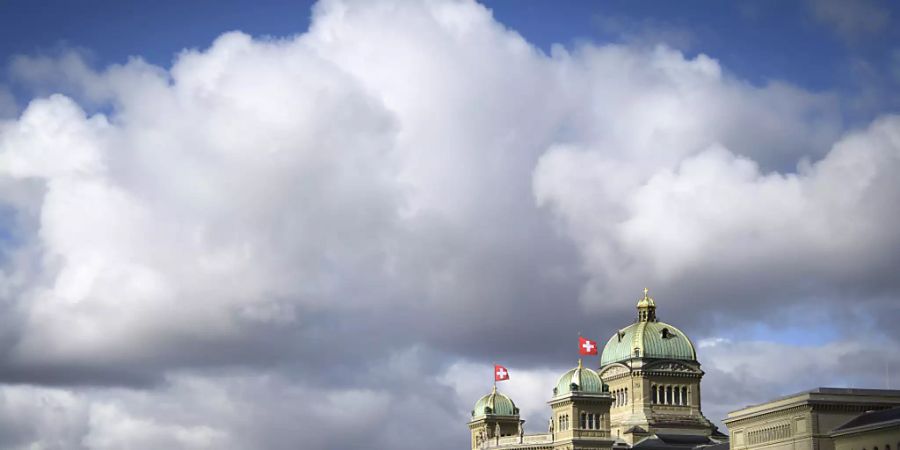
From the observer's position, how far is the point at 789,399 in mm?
188875

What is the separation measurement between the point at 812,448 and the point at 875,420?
30.7 ft

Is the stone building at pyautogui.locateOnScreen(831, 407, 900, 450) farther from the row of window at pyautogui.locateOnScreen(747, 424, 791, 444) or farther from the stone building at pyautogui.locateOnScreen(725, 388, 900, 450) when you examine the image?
the row of window at pyautogui.locateOnScreen(747, 424, 791, 444)

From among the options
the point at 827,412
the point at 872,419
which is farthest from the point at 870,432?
the point at 827,412

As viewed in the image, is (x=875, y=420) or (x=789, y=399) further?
(x=789, y=399)

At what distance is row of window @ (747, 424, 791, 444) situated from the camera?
190125 mm

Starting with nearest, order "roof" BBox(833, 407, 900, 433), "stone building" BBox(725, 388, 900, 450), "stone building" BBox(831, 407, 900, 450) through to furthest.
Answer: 1. "stone building" BBox(831, 407, 900, 450)
2. "roof" BBox(833, 407, 900, 433)
3. "stone building" BBox(725, 388, 900, 450)

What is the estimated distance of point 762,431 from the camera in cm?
19688

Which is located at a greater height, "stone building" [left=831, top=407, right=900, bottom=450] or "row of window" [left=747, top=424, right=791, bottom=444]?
"row of window" [left=747, top=424, right=791, bottom=444]

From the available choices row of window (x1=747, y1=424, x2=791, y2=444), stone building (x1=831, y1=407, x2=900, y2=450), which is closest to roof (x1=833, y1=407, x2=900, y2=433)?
stone building (x1=831, y1=407, x2=900, y2=450)

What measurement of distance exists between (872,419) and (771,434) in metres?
17.9

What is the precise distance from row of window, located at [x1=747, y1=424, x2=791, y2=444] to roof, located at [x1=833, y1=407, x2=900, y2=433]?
8.14 metres

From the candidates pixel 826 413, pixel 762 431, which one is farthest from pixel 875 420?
pixel 762 431

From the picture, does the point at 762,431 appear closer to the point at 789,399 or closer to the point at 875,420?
the point at 789,399

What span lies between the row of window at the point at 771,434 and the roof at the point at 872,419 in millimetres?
8135
